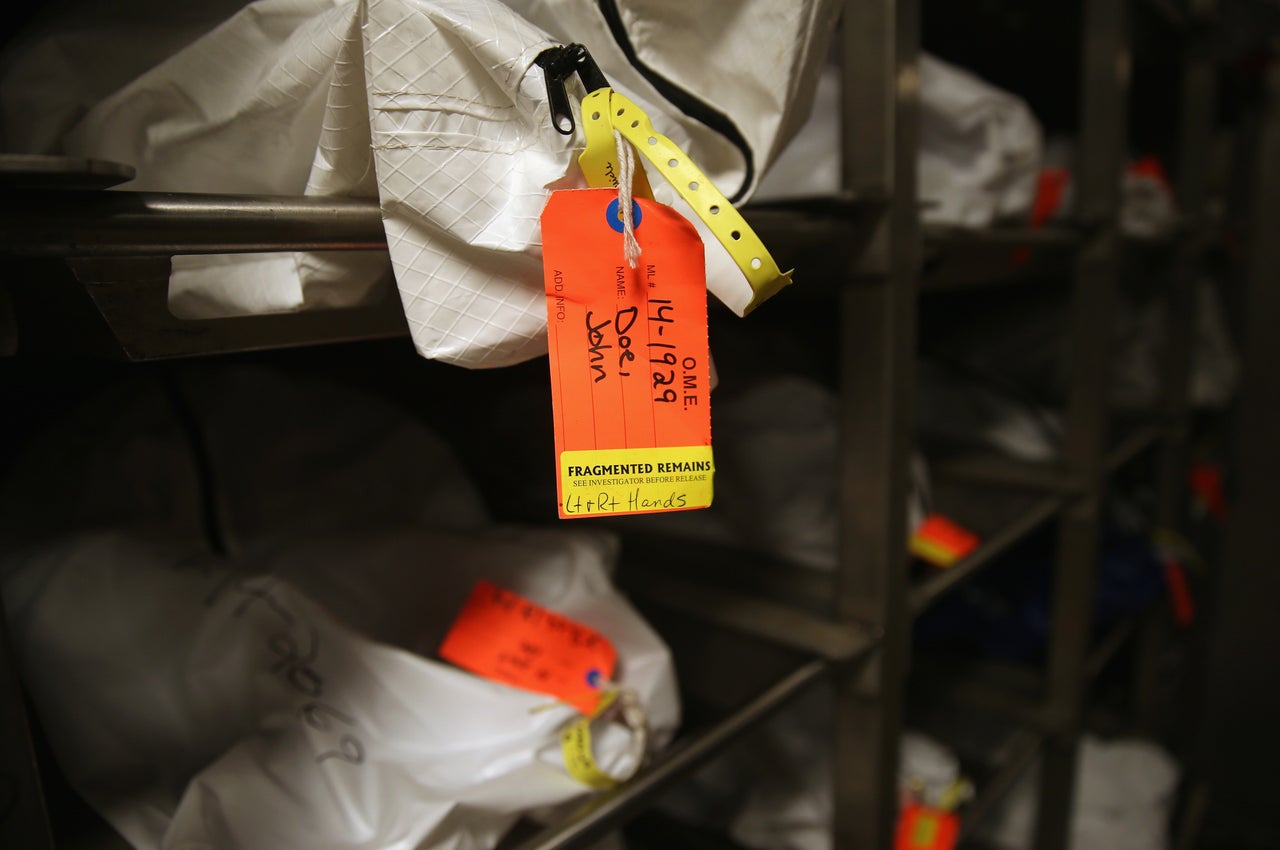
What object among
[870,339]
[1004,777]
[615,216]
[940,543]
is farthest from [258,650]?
[1004,777]

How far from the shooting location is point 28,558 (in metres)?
0.55

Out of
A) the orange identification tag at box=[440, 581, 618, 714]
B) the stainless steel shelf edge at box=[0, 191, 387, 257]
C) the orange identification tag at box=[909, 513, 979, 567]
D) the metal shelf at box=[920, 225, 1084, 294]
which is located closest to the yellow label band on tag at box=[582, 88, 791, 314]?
the stainless steel shelf edge at box=[0, 191, 387, 257]

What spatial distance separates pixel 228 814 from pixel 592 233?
39cm

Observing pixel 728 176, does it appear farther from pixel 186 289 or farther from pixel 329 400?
pixel 329 400

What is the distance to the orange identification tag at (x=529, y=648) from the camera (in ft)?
1.79

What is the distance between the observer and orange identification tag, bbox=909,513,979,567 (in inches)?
35.1

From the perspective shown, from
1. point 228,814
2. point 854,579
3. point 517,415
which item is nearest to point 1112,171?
point 854,579

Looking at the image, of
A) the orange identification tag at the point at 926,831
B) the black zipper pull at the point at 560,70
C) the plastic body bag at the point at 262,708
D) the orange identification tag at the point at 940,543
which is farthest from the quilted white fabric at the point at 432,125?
the orange identification tag at the point at 926,831

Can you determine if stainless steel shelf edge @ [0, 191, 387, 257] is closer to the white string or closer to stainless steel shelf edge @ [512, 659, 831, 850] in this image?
the white string

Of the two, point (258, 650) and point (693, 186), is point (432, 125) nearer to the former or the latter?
point (693, 186)

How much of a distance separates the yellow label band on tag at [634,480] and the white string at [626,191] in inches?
3.8

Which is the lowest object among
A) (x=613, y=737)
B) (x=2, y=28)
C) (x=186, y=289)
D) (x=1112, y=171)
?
(x=613, y=737)

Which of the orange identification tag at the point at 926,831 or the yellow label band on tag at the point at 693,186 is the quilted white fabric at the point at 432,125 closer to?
the yellow label band on tag at the point at 693,186

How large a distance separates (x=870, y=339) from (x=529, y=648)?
16.2 inches
